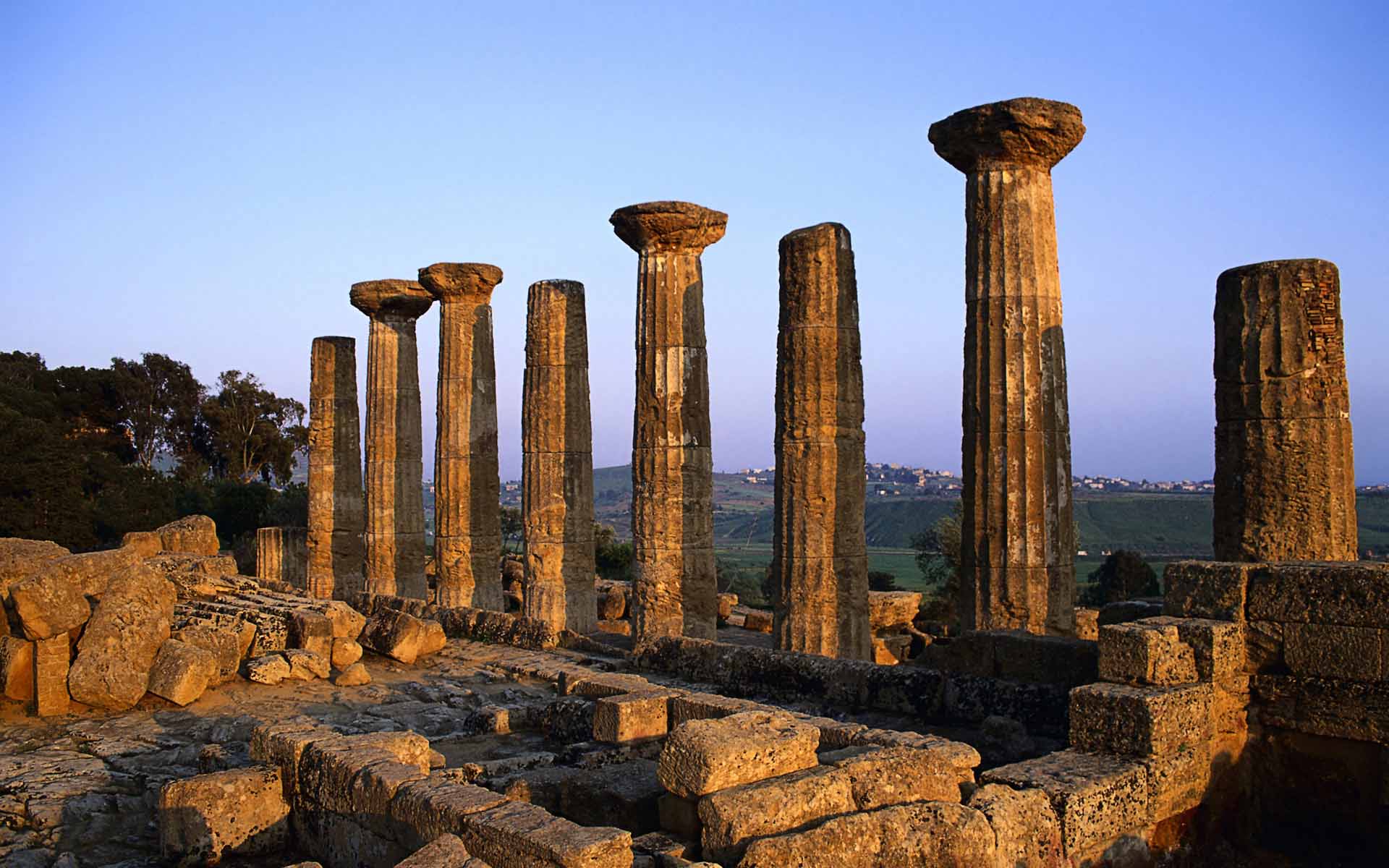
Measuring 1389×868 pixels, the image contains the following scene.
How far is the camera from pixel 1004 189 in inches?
500

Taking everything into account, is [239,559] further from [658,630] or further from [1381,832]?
[1381,832]

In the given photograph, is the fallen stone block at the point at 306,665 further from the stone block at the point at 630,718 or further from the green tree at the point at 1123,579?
the green tree at the point at 1123,579

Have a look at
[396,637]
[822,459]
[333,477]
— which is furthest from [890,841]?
[333,477]

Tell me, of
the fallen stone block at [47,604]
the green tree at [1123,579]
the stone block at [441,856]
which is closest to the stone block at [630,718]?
the stone block at [441,856]

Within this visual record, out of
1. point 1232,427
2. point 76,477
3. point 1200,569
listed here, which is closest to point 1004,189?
point 1232,427

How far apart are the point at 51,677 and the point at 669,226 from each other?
9675mm

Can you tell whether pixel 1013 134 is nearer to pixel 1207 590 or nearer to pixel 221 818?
pixel 1207 590

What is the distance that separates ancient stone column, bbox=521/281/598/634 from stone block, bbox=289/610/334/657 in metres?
4.76

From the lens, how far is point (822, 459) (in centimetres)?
1448

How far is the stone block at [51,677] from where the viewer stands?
1246 centimetres

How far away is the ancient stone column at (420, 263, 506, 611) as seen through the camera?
22734 mm

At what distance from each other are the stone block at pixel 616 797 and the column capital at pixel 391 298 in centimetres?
1796

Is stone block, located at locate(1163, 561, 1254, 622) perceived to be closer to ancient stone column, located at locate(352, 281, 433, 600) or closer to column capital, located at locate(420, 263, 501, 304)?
column capital, located at locate(420, 263, 501, 304)

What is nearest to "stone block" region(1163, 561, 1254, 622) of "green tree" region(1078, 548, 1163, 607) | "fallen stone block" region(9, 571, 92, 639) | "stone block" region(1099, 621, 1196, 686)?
"stone block" region(1099, 621, 1196, 686)
